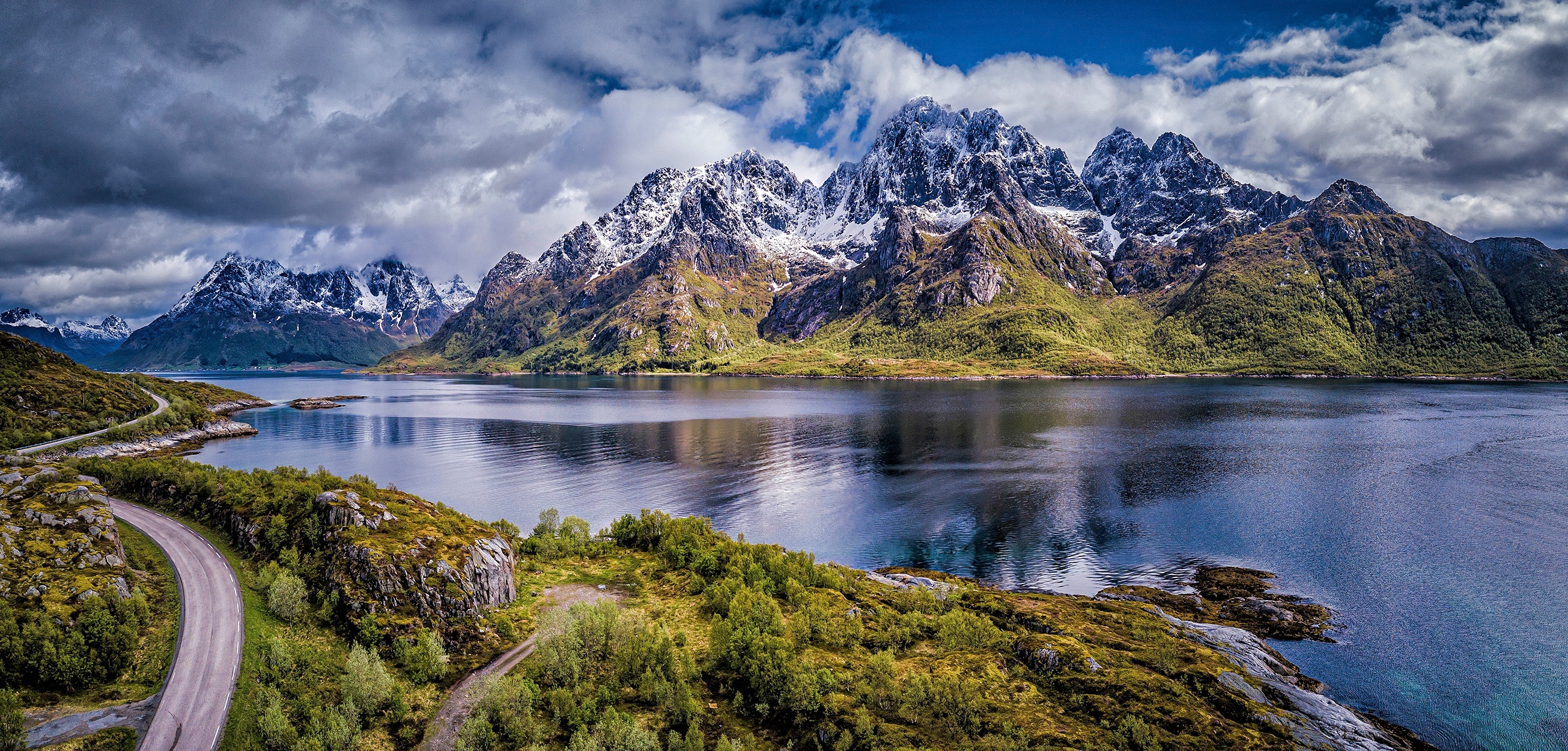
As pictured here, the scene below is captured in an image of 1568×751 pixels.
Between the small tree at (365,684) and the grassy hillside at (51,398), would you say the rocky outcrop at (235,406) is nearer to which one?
the grassy hillside at (51,398)

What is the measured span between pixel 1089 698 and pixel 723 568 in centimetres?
2386

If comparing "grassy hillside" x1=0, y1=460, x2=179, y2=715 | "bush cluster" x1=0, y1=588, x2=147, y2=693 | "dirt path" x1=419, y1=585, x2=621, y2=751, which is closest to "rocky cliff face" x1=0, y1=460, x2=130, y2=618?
"grassy hillside" x1=0, y1=460, x2=179, y2=715

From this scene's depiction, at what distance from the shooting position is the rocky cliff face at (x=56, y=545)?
2933 centimetres

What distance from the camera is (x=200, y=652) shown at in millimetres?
28547

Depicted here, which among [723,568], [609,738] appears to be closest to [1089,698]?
[609,738]

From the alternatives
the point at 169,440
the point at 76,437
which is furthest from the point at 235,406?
the point at 76,437

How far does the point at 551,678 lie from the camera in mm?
28109

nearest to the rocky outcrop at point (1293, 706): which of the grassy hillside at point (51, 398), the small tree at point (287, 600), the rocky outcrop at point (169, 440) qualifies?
the small tree at point (287, 600)

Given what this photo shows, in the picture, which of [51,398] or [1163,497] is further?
[51,398]

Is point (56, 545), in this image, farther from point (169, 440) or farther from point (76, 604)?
point (169, 440)

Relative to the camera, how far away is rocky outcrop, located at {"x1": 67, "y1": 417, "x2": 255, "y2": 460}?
3698 inches

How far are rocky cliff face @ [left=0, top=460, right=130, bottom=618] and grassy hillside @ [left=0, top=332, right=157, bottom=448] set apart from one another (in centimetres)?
8006

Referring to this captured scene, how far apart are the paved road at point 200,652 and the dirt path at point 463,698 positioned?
7.45 m

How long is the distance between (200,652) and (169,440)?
121532mm
